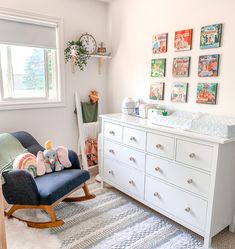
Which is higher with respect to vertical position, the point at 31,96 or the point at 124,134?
the point at 31,96

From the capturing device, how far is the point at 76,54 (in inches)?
116

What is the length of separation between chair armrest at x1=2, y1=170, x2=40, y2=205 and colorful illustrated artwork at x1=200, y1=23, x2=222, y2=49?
2.03 metres

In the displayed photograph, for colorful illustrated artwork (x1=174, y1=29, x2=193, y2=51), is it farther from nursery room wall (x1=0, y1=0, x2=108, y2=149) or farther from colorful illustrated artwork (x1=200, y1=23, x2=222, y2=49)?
nursery room wall (x1=0, y1=0, x2=108, y2=149)

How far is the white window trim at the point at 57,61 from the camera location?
2562mm

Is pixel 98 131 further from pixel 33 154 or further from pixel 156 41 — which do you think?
pixel 156 41

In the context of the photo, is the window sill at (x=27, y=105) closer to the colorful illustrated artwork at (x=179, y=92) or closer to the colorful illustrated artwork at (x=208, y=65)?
the colorful illustrated artwork at (x=179, y=92)

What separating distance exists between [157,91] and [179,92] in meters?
0.31

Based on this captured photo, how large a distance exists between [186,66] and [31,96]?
1.88 m

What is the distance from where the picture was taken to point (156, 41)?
2.72m

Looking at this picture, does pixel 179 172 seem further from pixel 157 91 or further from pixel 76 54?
pixel 76 54

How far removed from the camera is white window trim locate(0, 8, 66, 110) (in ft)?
8.41

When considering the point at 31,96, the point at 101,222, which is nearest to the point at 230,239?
the point at 101,222

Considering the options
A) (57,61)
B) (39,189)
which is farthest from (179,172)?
(57,61)

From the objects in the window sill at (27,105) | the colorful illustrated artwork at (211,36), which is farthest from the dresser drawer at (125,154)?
the colorful illustrated artwork at (211,36)
